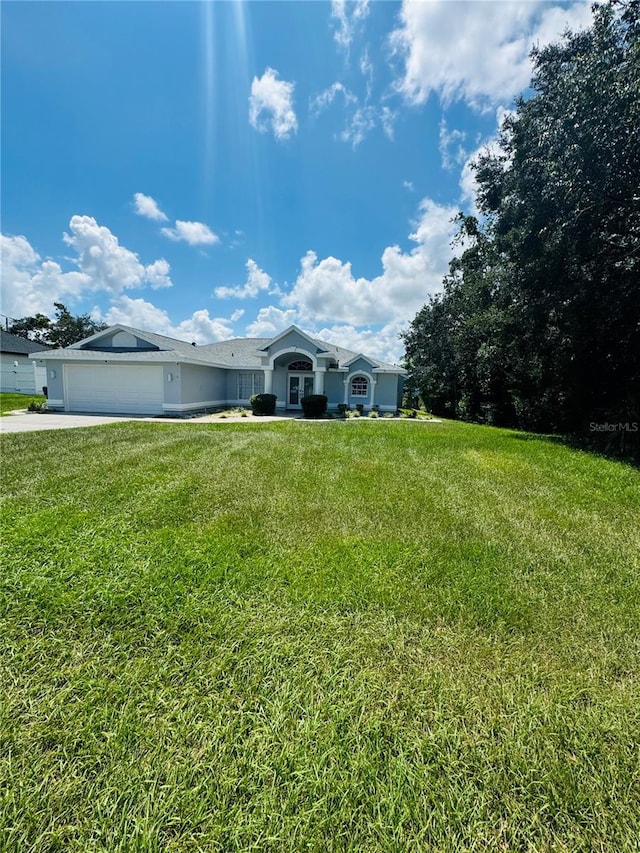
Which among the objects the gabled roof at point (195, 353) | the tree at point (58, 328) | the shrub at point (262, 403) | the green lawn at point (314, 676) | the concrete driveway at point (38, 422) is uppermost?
the tree at point (58, 328)

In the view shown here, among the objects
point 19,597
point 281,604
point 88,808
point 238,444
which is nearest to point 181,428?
point 238,444

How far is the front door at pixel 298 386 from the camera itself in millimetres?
21688

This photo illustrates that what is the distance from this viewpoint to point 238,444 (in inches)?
360

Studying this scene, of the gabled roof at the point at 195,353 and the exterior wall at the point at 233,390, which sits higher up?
the gabled roof at the point at 195,353

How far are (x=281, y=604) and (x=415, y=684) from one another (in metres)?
1.19

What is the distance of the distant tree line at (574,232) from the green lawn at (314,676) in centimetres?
812

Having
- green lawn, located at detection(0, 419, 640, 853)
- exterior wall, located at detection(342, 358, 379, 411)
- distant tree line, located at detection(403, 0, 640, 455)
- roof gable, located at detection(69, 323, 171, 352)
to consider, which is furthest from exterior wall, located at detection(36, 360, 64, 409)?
distant tree line, located at detection(403, 0, 640, 455)

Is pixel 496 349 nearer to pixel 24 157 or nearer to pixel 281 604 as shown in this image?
pixel 281 604

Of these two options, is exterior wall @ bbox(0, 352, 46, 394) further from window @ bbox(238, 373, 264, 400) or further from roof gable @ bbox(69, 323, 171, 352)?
window @ bbox(238, 373, 264, 400)

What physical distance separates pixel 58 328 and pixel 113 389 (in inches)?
1445

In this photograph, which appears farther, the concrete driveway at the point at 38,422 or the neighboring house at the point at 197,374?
the neighboring house at the point at 197,374

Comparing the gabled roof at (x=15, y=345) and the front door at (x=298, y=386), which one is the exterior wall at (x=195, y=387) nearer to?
the front door at (x=298, y=386)

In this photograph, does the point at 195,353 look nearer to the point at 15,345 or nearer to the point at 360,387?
the point at 360,387

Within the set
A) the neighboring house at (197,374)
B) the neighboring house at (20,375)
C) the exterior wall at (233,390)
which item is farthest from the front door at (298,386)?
the neighboring house at (20,375)
